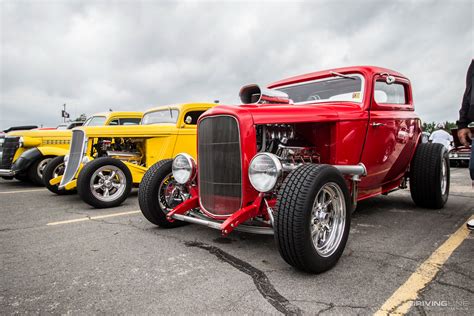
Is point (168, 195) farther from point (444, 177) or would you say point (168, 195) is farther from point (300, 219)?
point (444, 177)

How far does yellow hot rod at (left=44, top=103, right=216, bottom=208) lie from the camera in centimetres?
512

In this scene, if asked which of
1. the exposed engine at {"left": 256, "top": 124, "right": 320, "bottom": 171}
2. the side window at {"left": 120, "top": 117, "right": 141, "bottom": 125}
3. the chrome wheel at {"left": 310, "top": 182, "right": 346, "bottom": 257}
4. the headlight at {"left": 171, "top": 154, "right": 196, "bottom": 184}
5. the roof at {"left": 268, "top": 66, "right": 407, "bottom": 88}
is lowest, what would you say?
the chrome wheel at {"left": 310, "top": 182, "right": 346, "bottom": 257}

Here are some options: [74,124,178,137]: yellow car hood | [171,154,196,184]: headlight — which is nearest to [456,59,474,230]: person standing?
[171,154,196,184]: headlight

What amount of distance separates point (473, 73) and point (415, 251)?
1833 millimetres

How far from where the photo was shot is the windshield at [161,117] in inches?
254

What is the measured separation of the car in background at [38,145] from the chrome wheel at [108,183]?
9.77 feet

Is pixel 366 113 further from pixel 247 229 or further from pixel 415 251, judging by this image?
pixel 247 229

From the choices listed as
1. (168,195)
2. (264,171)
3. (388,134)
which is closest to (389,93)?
(388,134)

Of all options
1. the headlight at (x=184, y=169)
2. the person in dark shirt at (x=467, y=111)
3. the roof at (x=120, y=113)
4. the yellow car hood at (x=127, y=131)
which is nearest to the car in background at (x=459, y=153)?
the person in dark shirt at (x=467, y=111)

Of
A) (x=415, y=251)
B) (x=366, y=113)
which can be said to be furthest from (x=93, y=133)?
(x=415, y=251)

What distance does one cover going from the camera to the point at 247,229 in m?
2.70

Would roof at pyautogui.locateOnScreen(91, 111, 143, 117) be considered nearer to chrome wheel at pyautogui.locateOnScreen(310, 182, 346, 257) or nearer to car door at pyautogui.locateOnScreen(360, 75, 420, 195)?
car door at pyautogui.locateOnScreen(360, 75, 420, 195)

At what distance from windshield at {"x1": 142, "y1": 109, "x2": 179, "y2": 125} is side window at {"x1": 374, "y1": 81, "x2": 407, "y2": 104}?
3779mm

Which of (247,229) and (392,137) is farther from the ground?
(392,137)
